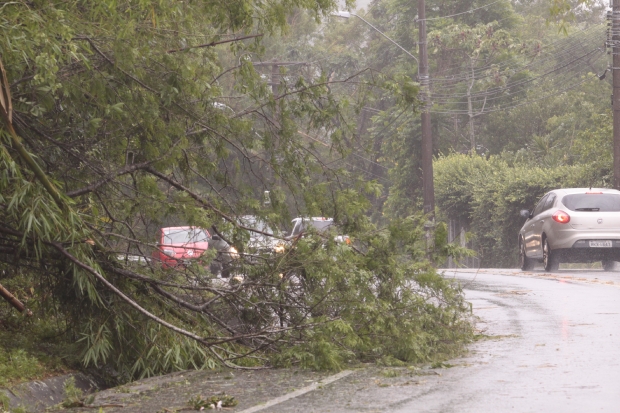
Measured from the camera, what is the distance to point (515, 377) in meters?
8.09

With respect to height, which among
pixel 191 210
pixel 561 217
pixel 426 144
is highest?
pixel 426 144

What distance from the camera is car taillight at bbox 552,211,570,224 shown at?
71.7ft

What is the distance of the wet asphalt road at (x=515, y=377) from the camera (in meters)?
6.96

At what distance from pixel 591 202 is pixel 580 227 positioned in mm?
765

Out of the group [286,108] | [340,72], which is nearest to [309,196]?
[286,108]

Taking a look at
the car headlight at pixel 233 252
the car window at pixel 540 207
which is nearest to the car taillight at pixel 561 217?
the car window at pixel 540 207

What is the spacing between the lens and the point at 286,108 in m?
11.2

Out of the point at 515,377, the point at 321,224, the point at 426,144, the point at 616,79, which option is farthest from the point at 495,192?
the point at 515,377

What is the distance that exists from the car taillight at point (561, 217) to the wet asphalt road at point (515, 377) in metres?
8.63

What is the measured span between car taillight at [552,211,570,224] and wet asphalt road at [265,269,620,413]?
8631mm

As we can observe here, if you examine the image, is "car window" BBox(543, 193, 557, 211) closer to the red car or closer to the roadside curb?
the red car

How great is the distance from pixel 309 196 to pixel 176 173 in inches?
58.1

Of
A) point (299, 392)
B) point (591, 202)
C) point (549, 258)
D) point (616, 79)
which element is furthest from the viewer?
point (616, 79)

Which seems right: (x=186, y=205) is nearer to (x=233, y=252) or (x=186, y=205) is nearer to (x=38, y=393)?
(x=233, y=252)
